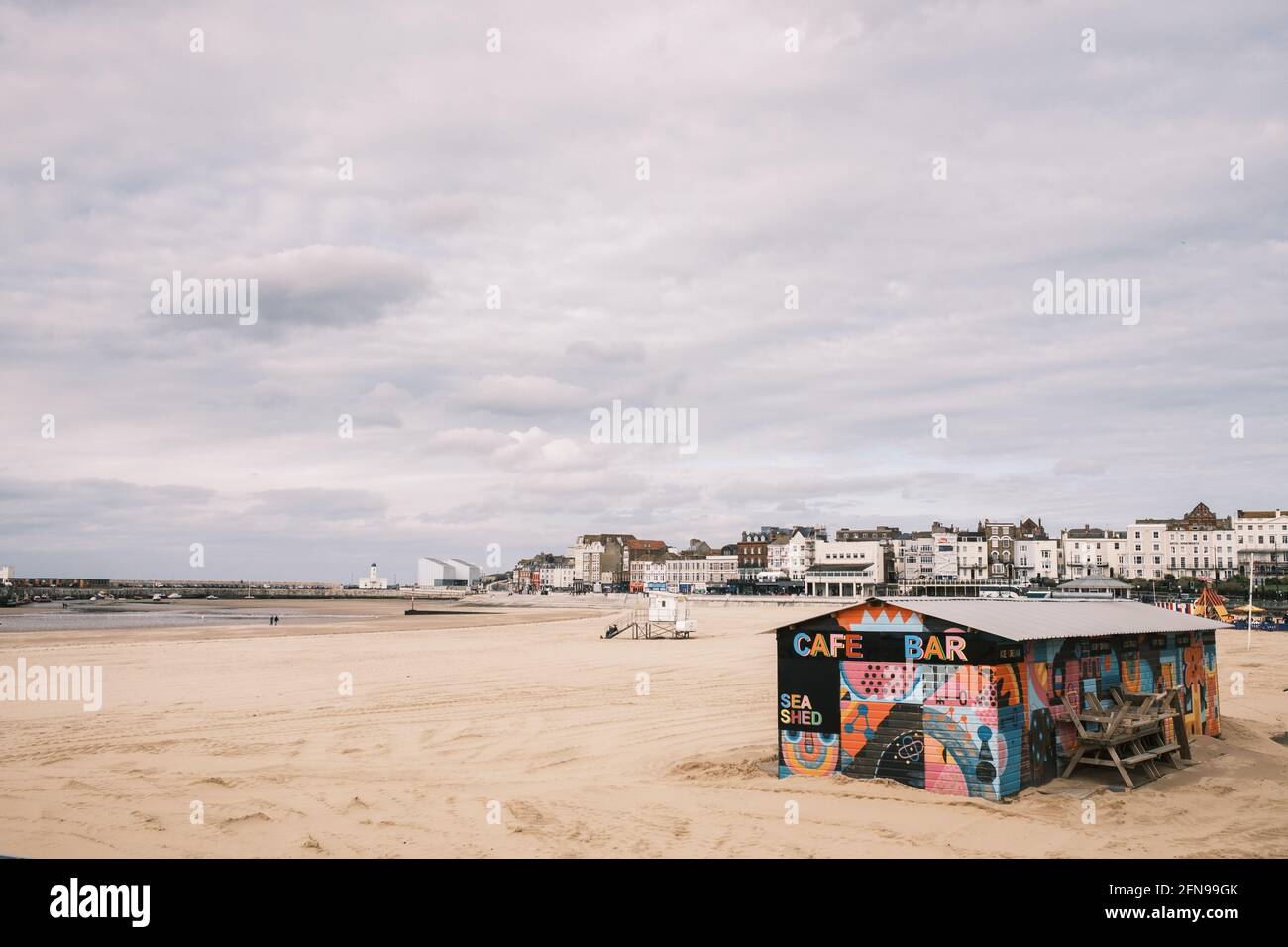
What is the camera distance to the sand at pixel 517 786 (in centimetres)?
1073

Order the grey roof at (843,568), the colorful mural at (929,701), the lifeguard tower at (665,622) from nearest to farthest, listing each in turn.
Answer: the colorful mural at (929,701)
the lifeguard tower at (665,622)
the grey roof at (843,568)

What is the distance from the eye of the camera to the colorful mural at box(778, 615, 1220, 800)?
488 inches

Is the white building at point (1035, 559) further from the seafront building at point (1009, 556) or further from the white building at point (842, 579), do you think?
the white building at point (842, 579)

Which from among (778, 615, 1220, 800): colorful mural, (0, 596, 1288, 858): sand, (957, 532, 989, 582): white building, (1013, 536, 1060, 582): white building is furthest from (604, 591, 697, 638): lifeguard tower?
(1013, 536, 1060, 582): white building

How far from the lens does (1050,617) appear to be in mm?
15164

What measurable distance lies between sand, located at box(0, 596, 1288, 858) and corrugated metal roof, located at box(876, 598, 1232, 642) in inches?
86.6

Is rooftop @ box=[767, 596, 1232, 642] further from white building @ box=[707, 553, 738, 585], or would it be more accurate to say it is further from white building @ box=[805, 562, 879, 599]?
white building @ box=[707, 553, 738, 585]

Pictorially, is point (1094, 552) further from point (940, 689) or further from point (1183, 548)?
point (940, 689)

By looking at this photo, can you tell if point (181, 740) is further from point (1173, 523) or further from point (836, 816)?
point (1173, 523)

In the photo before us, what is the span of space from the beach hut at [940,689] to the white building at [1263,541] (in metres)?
144

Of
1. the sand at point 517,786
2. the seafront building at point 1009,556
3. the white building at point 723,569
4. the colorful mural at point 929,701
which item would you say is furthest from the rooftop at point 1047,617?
the white building at point 723,569

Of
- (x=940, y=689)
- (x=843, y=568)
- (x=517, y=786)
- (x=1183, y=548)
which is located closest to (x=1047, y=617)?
(x=940, y=689)

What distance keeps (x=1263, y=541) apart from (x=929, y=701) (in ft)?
515
